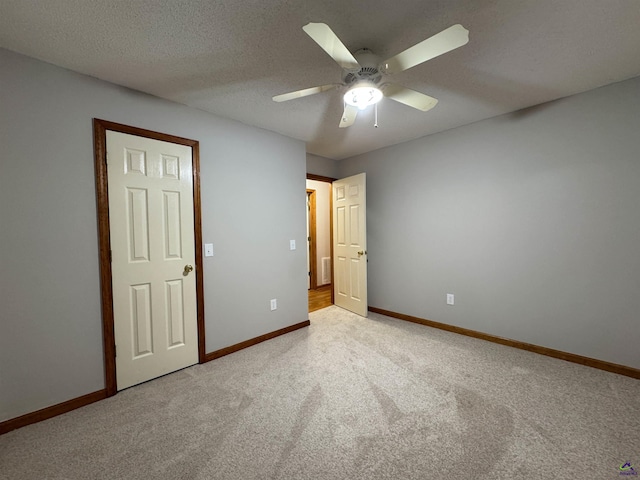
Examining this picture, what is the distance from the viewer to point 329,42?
1234 millimetres

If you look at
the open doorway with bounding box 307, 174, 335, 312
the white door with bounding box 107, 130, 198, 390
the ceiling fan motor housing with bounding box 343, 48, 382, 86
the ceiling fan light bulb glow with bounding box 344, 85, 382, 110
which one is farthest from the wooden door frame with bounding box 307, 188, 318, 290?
the ceiling fan motor housing with bounding box 343, 48, 382, 86

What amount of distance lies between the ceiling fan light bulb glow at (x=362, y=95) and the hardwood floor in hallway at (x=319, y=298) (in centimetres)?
313

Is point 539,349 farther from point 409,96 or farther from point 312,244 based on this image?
point 312,244

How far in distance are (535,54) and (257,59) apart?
1.85 m

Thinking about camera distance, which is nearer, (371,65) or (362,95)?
Result: (371,65)

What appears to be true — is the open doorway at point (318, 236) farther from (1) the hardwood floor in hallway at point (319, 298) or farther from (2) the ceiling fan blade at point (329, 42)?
(2) the ceiling fan blade at point (329, 42)

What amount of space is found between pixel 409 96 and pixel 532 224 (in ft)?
6.36

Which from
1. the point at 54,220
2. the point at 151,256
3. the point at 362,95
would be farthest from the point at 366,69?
the point at 54,220

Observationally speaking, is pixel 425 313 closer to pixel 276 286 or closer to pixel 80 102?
pixel 276 286

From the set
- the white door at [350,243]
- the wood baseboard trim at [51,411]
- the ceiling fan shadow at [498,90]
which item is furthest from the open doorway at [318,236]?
the wood baseboard trim at [51,411]

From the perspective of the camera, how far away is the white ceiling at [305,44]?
54.2 inches

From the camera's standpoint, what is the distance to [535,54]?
1.78m

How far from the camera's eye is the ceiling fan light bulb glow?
1610 mm

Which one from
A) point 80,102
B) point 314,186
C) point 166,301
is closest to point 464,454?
point 166,301
